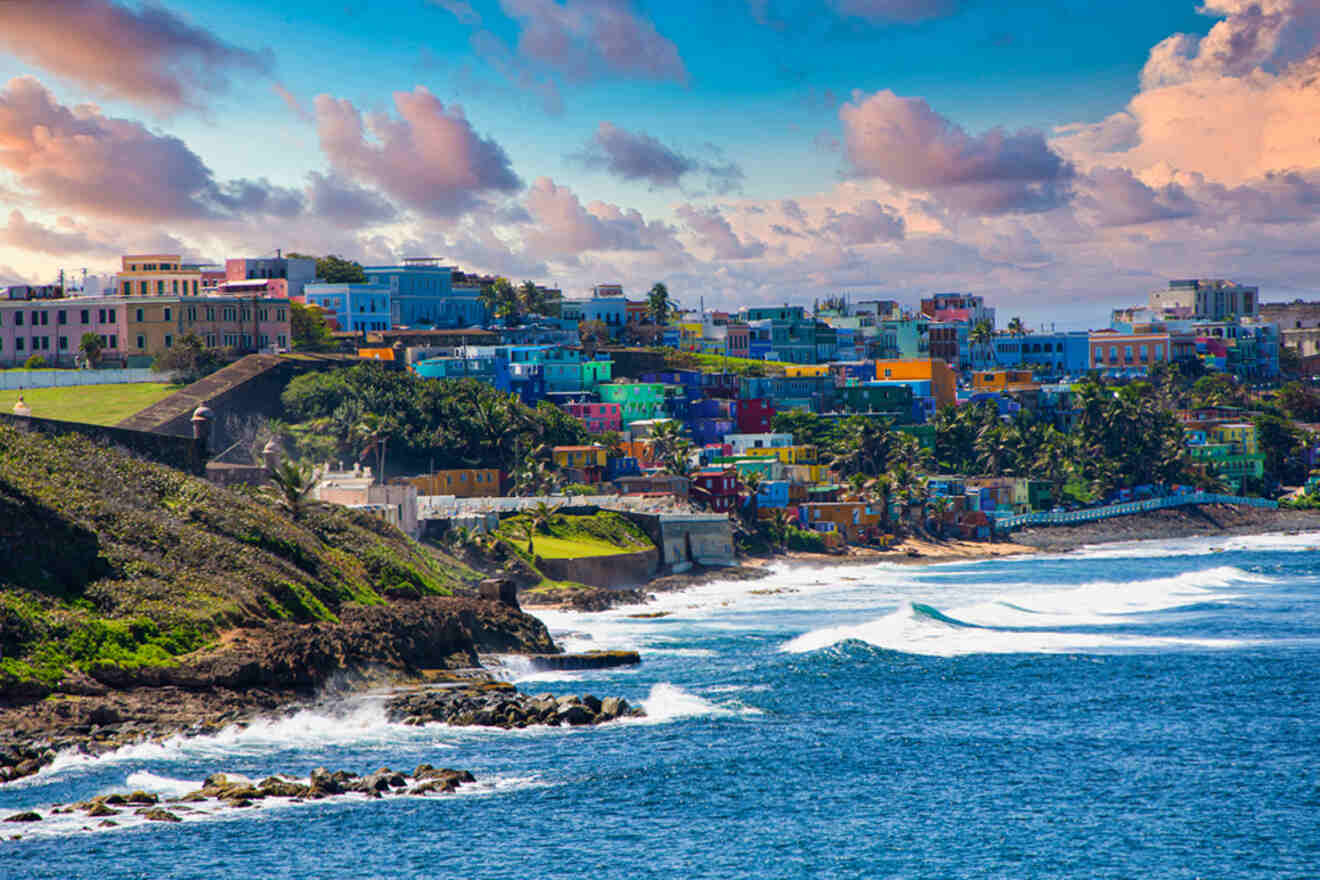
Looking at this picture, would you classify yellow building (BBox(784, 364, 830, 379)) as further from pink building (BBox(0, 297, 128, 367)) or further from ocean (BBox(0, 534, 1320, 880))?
ocean (BBox(0, 534, 1320, 880))

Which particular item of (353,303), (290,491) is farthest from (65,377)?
(290,491)

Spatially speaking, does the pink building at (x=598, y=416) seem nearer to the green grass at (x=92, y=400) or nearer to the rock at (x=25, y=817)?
the green grass at (x=92, y=400)

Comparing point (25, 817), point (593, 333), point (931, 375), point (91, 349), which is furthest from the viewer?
point (593, 333)

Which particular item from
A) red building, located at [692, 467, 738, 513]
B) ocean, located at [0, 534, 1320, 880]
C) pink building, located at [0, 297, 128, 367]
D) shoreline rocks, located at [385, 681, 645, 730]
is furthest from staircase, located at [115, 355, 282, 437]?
shoreline rocks, located at [385, 681, 645, 730]

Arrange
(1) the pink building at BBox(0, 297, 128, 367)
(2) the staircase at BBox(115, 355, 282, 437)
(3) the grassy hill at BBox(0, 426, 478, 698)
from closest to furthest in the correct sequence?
(3) the grassy hill at BBox(0, 426, 478, 698) → (2) the staircase at BBox(115, 355, 282, 437) → (1) the pink building at BBox(0, 297, 128, 367)

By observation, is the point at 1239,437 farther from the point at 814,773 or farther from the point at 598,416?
the point at 814,773

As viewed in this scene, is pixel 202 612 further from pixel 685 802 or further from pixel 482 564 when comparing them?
pixel 482 564
